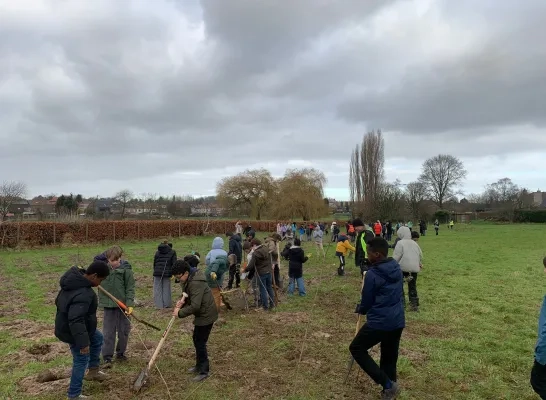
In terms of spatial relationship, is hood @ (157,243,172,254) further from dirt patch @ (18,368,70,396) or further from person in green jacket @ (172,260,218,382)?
person in green jacket @ (172,260,218,382)

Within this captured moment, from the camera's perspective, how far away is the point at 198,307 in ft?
18.2

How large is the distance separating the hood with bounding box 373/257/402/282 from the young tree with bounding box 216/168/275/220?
2216 inches

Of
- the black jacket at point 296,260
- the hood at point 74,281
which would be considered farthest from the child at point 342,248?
the hood at point 74,281

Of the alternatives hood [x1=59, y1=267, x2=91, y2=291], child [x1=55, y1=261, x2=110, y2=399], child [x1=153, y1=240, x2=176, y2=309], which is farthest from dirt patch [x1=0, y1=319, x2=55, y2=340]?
hood [x1=59, y1=267, x2=91, y2=291]

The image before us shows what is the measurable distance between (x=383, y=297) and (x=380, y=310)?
0.15 m

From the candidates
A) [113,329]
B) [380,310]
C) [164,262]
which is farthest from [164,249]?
[380,310]

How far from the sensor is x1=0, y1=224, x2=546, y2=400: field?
5422 mm

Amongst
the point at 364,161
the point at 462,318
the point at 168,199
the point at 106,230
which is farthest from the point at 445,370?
the point at 168,199

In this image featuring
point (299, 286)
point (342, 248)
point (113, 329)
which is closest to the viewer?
point (113, 329)

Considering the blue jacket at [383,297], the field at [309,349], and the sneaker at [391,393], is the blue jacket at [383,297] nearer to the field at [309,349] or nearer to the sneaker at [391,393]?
the sneaker at [391,393]

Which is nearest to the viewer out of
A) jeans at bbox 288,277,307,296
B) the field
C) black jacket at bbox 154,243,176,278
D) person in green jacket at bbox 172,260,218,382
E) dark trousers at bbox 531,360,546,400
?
dark trousers at bbox 531,360,546,400

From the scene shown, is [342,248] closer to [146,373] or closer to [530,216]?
[146,373]

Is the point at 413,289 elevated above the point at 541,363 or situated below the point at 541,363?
below

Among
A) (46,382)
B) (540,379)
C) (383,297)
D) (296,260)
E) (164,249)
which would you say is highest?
(164,249)
